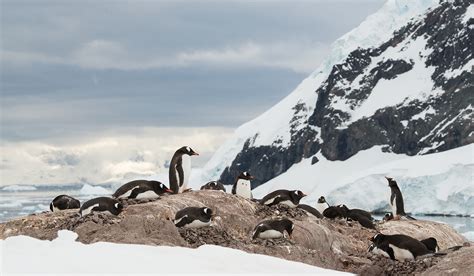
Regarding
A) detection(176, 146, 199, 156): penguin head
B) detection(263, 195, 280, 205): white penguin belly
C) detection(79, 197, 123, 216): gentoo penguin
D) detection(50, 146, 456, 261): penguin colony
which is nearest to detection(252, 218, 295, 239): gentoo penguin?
detection(50, 146, 456, 261): penguin colony

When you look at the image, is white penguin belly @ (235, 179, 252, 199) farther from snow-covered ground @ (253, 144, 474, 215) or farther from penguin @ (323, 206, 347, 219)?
snow-covered ground @ (253, 144, 474, 215)

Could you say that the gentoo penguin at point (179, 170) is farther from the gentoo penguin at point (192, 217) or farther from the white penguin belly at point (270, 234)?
the white penguin belly at point (270, 234)

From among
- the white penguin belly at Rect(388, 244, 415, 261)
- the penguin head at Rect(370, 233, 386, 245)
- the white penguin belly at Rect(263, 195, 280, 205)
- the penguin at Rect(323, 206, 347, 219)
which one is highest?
the white penguin belly at Rect(263, 195, 280, 205)

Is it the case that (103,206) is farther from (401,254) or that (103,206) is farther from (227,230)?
(401,254)

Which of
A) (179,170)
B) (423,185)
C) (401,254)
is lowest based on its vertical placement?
(401,254)

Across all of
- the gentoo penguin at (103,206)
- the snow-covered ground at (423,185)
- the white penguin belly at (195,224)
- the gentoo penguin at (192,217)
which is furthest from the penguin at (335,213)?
the snow-covered ground at (423,185)

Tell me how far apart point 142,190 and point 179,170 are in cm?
279

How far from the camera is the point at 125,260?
12.7 meters

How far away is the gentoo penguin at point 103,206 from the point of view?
16328 millimetres

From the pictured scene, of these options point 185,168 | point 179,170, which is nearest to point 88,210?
point 179,170

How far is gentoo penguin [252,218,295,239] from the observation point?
54.7 ft

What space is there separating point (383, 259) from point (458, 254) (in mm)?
2144

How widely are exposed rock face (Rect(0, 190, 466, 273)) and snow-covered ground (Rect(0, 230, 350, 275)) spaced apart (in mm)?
843

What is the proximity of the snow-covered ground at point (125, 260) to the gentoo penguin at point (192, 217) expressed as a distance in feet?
4.81
